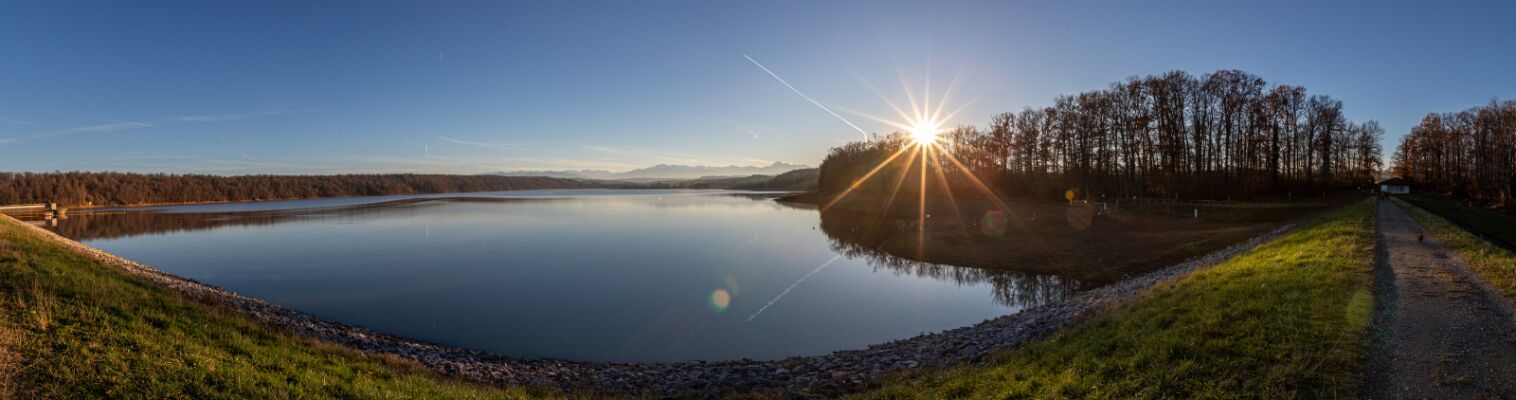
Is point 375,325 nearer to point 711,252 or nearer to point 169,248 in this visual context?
point 711,252

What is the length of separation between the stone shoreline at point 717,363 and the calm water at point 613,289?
3.89 feet

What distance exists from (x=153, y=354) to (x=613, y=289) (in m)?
13.2

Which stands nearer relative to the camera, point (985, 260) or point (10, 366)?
point (10, 366)

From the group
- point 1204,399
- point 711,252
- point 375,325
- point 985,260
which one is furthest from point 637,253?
point 1204,399

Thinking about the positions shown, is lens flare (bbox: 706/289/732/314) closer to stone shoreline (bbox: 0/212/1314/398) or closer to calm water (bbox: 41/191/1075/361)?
calm water (bbox: 41/191/1075/361)

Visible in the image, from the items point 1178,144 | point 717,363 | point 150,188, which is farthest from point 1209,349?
point 150,188

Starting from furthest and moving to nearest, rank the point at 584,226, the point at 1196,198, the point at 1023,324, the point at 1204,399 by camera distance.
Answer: the point at 584,226 → the point at 1196,198 → the point at 1023,324 → the point at 1204,399

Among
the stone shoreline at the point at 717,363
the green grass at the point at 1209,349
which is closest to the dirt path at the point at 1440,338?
the green grass at the point at 1209,349

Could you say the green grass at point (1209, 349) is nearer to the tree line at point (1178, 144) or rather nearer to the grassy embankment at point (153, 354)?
the grassy embankment at point (153, 354)

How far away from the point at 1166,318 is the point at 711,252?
23.3 meters

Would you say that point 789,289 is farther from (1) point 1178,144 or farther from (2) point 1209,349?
(1) point 1178,144

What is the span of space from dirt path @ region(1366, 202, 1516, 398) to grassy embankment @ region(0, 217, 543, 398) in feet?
33.3

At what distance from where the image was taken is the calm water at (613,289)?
13.7 m

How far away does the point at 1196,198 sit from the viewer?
40125 mm
